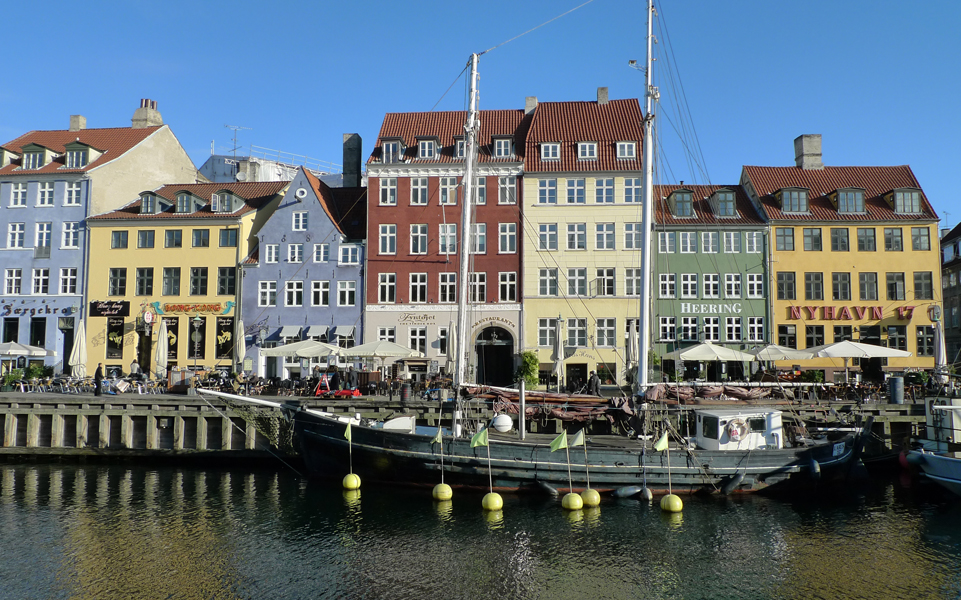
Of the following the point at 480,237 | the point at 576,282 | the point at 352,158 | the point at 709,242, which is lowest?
the point at 576,282

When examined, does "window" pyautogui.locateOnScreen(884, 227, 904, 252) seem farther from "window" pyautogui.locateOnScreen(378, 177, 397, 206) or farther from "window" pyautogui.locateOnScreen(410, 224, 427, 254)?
"window" pyautogui.locateOnScreen(378, 177, 397, 206)

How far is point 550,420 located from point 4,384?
26.8 meters

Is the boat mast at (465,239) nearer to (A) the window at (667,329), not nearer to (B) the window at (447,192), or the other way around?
(B) the window at (447,192)

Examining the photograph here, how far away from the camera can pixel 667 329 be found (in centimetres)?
4556

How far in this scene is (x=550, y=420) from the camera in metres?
30.4

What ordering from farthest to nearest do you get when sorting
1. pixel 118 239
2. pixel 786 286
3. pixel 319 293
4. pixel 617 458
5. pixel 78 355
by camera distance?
pixel 118 239
pixel 319 293
pixel 786 286
pixel 78 355
pixel 617 458

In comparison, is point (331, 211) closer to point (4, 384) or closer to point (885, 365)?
point (4, 384)

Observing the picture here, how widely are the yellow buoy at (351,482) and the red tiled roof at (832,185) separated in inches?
1281

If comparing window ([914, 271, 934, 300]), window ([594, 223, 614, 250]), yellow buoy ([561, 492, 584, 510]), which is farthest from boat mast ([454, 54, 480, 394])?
window ([914, 271, 934, 300])

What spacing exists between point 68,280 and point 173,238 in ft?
25.0

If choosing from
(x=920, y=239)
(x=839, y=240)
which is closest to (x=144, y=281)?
(x=839, y=240)

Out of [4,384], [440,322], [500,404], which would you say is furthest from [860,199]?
[4,384]

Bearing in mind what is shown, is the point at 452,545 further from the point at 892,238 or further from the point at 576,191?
the point at 892,238

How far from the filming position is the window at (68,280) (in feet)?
158
